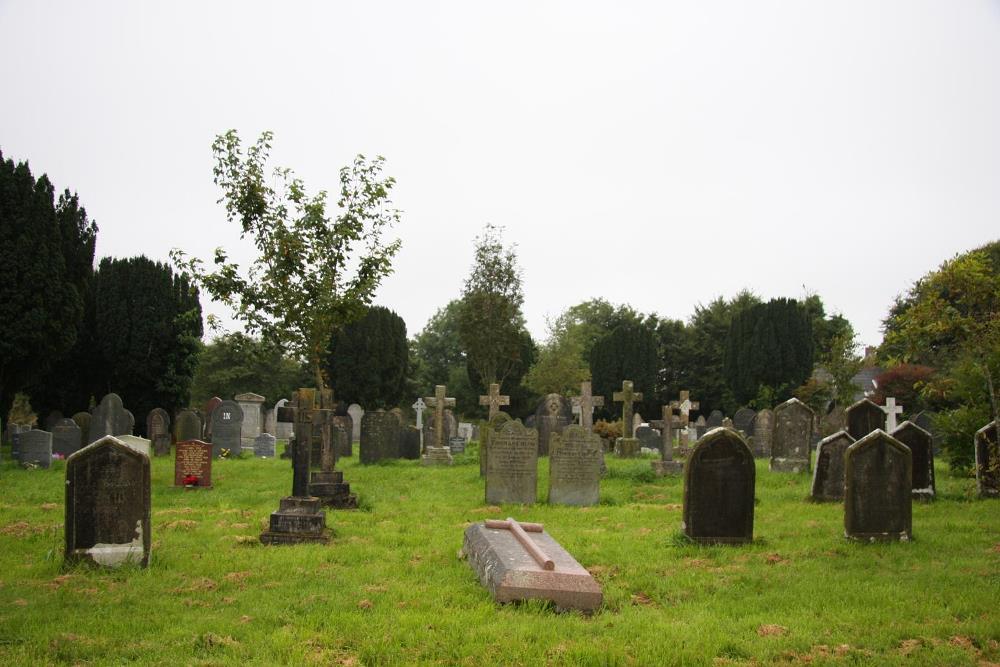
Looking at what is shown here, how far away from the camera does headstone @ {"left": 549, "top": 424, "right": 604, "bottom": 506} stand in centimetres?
1396

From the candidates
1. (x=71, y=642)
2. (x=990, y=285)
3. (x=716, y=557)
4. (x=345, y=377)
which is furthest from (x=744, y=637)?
(x=345, y=377)

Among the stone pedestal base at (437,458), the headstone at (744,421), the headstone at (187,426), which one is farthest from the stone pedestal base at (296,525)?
the headstone at (744,421)

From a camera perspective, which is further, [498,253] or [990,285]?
[498,253]

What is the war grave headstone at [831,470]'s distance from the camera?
13.1 m

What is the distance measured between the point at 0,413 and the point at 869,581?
26282 millimetres

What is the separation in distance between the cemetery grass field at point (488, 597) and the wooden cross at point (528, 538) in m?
0.43

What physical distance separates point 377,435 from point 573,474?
27.2ft

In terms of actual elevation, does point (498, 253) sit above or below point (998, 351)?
above

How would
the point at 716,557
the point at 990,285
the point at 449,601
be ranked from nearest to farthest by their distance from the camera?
1. the point at 449,601
2. the point at 716,557
3. the point at 990,285

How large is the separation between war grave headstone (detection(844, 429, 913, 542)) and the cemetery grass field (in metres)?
0.32

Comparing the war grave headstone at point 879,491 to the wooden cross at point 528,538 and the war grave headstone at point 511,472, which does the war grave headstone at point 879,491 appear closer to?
the wooden cross at point 528,538

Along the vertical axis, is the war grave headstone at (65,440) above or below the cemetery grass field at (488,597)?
above

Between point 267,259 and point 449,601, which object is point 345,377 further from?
point 449,601

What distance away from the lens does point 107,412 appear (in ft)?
70.6
